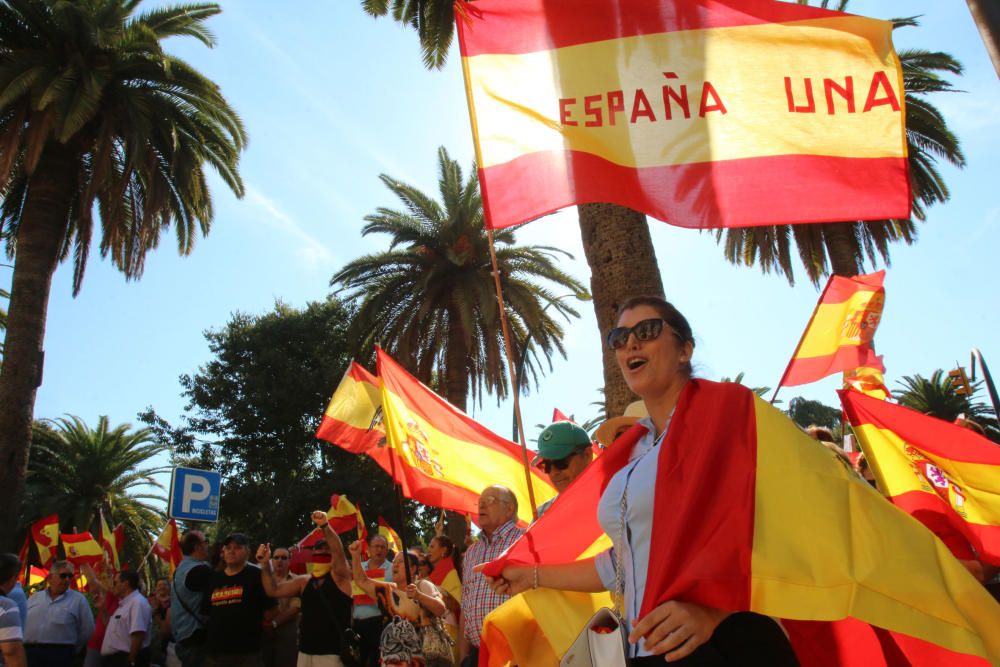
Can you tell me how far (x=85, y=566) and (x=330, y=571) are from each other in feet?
20.4


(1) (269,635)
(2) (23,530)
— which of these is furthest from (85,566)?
(2) (23,530)

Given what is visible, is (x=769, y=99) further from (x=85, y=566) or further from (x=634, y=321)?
(x=85, y=566)

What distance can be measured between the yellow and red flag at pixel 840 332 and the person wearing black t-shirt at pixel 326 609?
4858mm

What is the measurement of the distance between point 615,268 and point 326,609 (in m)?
3.36

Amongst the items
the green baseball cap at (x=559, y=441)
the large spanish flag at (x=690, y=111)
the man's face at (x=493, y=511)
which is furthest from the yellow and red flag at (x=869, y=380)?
the green baseball cap at (x=559, y=441)

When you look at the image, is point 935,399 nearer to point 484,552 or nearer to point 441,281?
point 441,281

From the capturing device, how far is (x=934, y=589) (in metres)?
2.04

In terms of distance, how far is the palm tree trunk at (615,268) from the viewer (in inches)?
256

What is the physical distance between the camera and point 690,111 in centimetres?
466

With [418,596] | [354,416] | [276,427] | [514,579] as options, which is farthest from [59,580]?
[276,427]

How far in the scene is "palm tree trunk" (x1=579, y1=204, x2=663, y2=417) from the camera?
6508 mm

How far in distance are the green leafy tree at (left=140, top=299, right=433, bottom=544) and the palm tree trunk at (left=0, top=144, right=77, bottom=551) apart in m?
14.6

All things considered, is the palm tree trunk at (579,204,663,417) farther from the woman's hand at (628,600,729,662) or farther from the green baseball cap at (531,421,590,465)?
the woman's hand at (628,600,729,662)

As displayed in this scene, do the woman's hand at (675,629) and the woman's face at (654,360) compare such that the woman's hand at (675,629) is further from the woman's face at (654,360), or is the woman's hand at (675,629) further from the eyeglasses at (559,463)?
the eyeglasses at (559,463)
